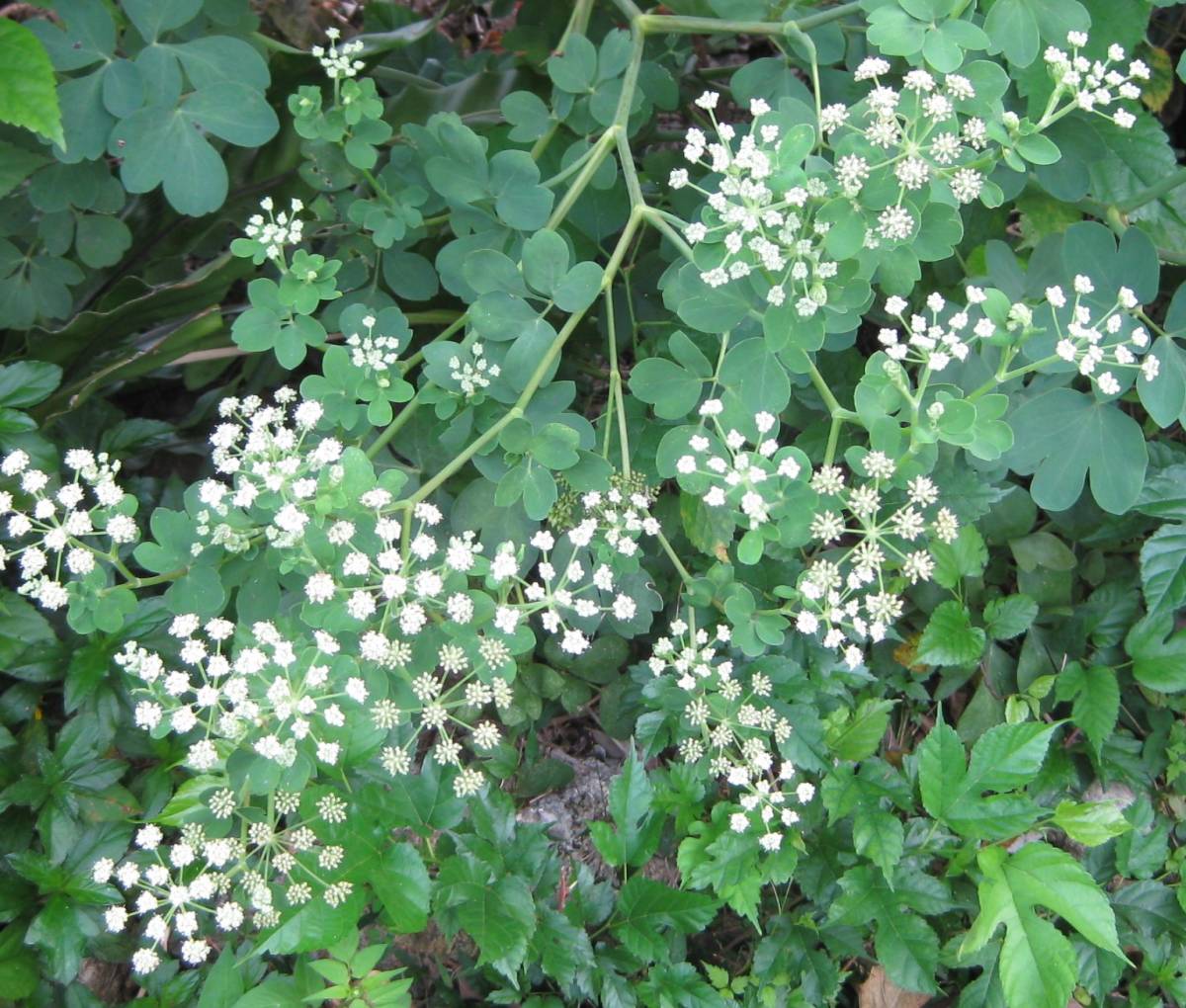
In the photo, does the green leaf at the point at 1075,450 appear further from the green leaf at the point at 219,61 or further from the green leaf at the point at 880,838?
the green leaf at the point at 219,61

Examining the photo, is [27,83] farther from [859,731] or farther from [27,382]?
[859,731]

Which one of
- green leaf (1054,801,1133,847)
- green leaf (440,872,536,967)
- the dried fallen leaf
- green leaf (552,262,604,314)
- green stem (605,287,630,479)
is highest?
green leaf (552,262,604,314)

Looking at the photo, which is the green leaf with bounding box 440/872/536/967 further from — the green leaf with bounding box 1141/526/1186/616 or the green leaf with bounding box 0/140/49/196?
the green leaf with bounding box 0/140/49/196

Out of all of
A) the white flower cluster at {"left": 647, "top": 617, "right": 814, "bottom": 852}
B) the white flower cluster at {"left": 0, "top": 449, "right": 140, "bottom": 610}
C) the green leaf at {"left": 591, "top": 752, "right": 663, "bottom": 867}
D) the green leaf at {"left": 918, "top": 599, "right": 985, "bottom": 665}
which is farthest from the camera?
the green leaf at {"left": 918, "top": 599, "right": 985, "bottom": 665}

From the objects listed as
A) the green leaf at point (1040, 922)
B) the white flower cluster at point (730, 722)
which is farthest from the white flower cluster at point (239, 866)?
the green leaf at point (1040, 922)

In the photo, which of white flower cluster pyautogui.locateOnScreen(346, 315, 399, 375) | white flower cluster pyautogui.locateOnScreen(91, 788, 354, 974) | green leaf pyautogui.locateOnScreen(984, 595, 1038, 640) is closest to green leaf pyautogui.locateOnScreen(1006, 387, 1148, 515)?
green leaf pyautogui.locateOnScreen(984, 595, 1038, 640)

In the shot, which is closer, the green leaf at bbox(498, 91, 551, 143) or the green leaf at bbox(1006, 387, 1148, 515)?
the green leaf at bbox(1006, 387, 1148, 515)
